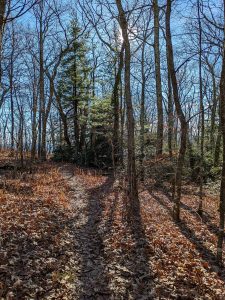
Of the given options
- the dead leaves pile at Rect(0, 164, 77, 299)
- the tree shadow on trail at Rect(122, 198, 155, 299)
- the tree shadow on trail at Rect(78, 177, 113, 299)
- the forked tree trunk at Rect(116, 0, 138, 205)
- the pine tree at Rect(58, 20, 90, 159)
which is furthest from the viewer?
the pine tree at Rect(58, 20, 90, 159)

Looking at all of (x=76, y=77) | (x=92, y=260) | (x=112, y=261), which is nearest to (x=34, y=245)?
(x=92, y=260)

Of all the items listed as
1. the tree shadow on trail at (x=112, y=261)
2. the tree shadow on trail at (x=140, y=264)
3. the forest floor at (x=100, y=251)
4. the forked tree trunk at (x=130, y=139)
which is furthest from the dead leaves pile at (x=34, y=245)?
the forked tree trunk at (x=130, y=139)

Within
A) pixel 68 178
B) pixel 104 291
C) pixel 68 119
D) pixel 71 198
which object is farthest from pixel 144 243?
pixel 68 119

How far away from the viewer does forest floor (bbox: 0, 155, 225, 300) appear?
16.9ft

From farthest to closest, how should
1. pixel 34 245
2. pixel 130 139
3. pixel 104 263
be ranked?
pixel 130 139
pixel 34 245
pixel 104 263

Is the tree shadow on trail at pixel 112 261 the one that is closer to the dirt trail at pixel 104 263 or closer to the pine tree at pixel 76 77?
the dirt trail at pixel 104 263

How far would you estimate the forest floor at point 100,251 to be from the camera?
5148 mm

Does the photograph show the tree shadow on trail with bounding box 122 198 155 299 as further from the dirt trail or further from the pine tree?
the pine tree

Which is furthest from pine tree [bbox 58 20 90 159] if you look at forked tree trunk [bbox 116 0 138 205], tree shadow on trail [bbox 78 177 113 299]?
tree shadow on trail [bbox 78 177 113 299]

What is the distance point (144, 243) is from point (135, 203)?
3.35 metres

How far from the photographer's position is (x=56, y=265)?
5.65m

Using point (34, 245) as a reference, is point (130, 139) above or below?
above

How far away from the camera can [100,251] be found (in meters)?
6.77

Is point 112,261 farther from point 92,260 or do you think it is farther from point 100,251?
point 100,251
